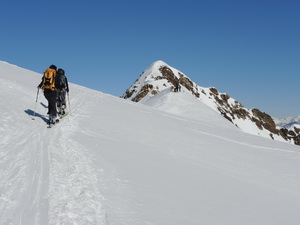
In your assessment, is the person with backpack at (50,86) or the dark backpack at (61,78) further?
the dark backpack at (61,78)

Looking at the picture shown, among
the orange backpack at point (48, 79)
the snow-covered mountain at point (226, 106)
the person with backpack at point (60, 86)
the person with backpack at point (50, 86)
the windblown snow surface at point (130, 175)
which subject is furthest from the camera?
the snow-covered mountain at point (226, 106)

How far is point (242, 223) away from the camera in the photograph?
19.1 ft

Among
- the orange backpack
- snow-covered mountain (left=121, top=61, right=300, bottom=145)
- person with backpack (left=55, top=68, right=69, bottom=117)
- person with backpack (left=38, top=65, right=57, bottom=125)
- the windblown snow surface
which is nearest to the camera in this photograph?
the windblown snow surface

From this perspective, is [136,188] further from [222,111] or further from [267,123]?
[267,123]

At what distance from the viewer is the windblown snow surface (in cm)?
509

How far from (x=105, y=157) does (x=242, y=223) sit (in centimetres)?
431

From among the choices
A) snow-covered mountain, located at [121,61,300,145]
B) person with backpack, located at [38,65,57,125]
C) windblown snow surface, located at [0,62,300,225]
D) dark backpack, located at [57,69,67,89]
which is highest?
snow-covered mountain, located at [121,61,300,145]

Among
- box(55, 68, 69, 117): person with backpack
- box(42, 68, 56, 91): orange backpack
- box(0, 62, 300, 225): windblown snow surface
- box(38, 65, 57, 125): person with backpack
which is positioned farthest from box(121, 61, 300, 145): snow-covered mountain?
box(42, 68, 56, 91): orange backpack

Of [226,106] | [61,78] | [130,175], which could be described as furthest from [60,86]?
[226,106]

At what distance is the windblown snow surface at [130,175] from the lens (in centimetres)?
509

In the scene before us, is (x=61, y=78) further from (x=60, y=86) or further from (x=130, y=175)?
(x=130, y=175)

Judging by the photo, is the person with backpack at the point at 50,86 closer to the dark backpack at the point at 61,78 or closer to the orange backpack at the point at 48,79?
the orange backpack at the point at 48,79

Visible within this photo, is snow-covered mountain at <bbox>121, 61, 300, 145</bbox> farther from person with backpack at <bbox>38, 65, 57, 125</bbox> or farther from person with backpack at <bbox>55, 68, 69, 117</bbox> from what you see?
person with backpack at <bbox>38, 65, 57, 125</bbox>

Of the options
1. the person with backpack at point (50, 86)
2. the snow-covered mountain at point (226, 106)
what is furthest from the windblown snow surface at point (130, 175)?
the snow-covered mountain at point (226, 106)
